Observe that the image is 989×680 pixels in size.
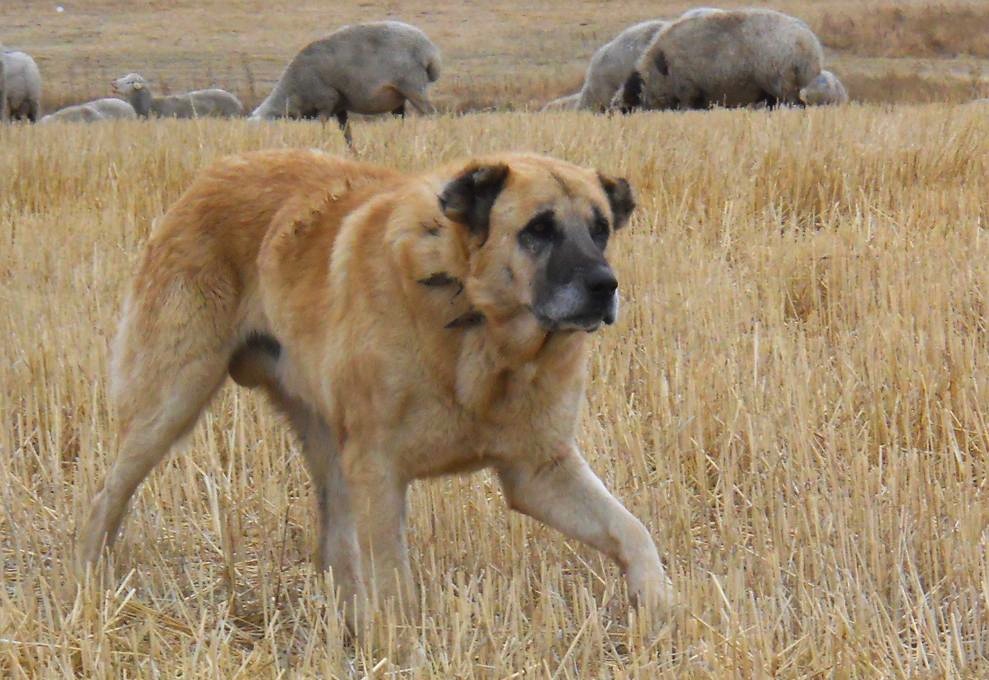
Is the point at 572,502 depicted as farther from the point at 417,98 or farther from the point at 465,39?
the point at 465,39

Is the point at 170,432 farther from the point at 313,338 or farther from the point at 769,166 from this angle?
the point at 769,166

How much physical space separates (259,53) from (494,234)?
42.7 meters

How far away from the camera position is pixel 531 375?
4.12m

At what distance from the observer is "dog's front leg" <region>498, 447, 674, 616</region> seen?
13.5ft

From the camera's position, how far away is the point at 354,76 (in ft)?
67.5

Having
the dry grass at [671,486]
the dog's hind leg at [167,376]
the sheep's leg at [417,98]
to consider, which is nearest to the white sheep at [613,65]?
the sheep's leg at [417,98]

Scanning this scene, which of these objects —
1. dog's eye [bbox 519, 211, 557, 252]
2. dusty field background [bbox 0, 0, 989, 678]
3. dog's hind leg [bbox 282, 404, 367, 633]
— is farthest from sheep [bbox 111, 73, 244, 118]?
dog's eye [bbox 519, 211, 557, 252]

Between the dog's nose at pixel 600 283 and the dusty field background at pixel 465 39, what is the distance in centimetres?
2512

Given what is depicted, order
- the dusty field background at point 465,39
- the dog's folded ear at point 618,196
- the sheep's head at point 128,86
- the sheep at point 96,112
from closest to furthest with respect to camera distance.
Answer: the dog's folded ear at point 618,196, the sheep at point 96,112, the sheep's head at point 128,86, the dusty field background at point 465,39

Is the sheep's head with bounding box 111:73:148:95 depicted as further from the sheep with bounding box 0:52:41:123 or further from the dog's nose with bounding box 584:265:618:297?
the dog's nose with bounding box 584:265:618:297

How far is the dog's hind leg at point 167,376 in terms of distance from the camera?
4.74 m

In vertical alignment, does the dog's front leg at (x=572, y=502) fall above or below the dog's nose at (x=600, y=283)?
below

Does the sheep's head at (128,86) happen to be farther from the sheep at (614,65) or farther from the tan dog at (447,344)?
the tan dog at (447,344)

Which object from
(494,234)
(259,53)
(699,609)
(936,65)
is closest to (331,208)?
(494,234)
